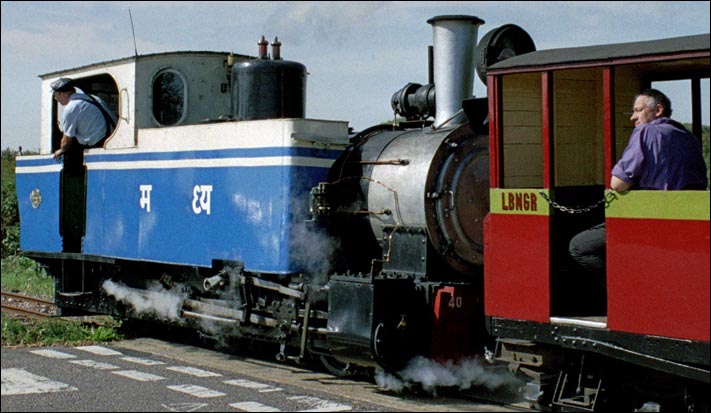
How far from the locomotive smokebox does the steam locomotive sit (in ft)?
0.06

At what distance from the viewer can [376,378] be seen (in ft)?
24.0

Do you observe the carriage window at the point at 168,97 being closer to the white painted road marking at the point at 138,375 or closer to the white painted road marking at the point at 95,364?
the white painted road marking at the point at 95,364

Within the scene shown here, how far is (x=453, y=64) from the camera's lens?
7.67m

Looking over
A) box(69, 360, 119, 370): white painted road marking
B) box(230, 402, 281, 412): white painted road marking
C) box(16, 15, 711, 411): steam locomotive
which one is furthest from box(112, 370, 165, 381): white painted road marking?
box(230, 402, 281, 412): white painted road marking

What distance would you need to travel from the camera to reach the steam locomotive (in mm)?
5723

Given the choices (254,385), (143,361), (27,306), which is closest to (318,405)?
(254,385)

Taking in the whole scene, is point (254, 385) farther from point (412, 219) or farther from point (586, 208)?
point (586, 208)

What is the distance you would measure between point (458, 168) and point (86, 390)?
129 inches

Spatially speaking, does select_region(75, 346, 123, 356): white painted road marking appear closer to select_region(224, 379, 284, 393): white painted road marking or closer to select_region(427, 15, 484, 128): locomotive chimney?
select_region(224, 379, 284, 393): white painted road marking

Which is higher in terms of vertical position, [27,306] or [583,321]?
[583,321]

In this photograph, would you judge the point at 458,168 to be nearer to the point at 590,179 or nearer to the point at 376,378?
the point at 590,179

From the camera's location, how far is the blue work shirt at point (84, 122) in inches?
397

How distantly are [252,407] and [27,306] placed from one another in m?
6.88

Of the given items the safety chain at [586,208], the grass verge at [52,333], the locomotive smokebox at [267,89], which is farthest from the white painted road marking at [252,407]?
the grass verge at [52,333]
